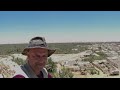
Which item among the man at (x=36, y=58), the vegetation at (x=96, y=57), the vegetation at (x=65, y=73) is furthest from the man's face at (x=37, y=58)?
the vegetation at (x=96, y=57)

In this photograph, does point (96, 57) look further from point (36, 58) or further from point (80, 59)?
point (36, 58)

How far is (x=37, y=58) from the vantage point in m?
2.19

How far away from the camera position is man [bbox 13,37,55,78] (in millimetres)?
2143

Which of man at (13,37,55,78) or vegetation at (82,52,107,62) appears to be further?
vegetation at (82,52,107,62)

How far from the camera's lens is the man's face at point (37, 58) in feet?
7.08

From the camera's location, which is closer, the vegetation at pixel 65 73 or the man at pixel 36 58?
the man at pixel 36 58

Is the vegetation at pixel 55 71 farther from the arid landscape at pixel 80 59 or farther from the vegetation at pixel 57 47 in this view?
the vegetation at pixel 57 47

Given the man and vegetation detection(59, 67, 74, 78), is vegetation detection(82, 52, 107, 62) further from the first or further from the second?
the man

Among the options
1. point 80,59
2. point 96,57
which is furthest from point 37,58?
point 96,57

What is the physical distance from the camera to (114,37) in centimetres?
232

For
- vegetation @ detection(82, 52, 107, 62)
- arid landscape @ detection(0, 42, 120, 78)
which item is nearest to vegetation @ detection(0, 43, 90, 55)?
arid landscape @ detection(0, 42, 120, 78)

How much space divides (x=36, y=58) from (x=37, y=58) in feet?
0.03

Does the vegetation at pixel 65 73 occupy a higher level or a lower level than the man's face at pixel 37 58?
lower
